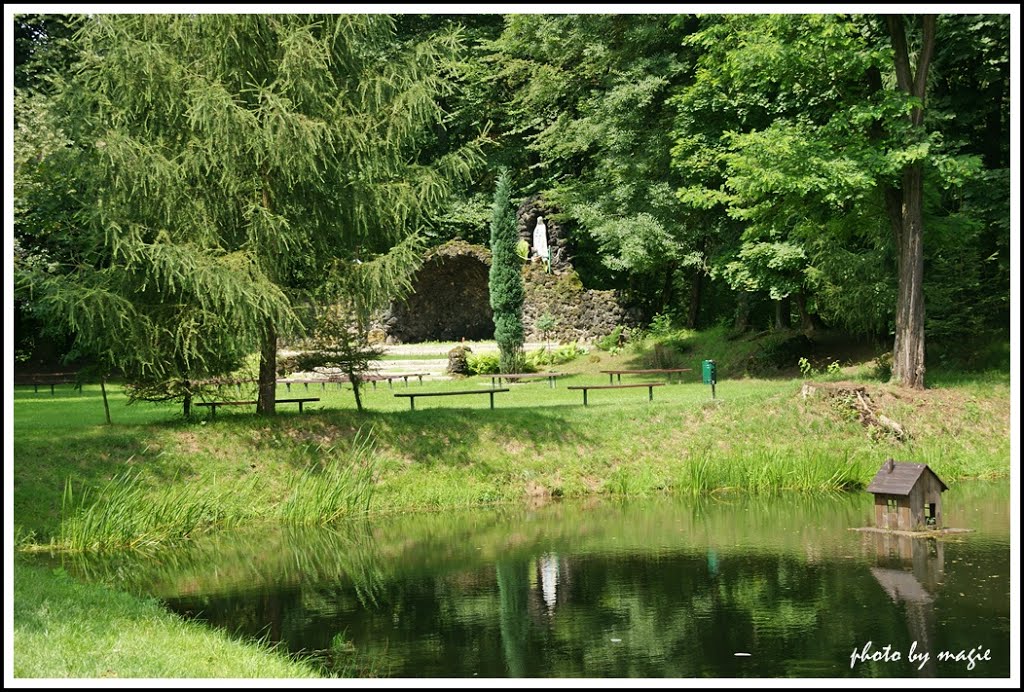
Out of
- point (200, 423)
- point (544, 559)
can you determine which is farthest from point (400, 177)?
point (544, 559)

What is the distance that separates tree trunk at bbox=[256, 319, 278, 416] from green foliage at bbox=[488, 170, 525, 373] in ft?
48.9

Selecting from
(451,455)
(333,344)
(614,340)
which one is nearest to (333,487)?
(451,455)

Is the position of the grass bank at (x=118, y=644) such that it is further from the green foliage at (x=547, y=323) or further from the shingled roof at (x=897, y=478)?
the green foliage at (x=547, y=323)

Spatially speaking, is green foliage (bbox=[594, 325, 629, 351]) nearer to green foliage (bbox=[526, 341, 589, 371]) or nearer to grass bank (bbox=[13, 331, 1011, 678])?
green foliage (bbox=[526, 341, 589, 371])

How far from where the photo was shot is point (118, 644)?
952 centimetres

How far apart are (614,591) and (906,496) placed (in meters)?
4.43

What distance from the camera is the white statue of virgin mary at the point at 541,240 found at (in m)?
41.7

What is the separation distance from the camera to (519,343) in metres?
35.5

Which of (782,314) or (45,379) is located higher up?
(782,314)

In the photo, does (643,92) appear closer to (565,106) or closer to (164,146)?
(565,106)

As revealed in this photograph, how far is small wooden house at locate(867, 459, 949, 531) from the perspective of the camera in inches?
571

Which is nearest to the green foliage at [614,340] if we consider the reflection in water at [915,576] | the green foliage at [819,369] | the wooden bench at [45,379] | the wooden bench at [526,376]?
the wooden bench at [526,376]

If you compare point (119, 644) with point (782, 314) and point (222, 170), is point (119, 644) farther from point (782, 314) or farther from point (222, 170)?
point (782, 314)

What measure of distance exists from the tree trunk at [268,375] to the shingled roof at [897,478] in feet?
31.4
